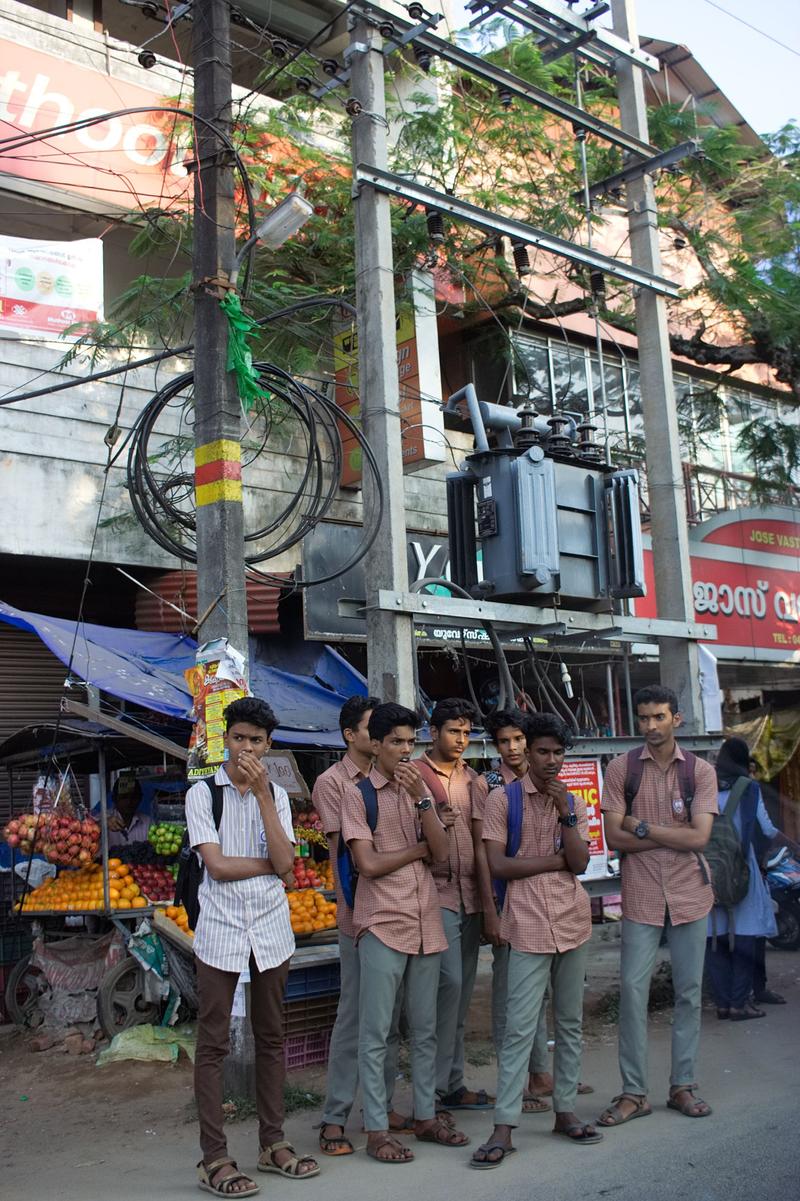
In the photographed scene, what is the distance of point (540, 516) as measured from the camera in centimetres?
779

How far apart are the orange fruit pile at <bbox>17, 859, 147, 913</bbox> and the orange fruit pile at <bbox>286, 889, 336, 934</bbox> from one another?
1.34 metres

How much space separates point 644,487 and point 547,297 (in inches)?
107

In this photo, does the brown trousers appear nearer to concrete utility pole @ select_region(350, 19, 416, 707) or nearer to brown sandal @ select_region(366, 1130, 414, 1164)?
brown sandal @ select_region(366, 1130, 414, 1164)

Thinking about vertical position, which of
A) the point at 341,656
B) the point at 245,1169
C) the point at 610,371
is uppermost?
the point at 610,371

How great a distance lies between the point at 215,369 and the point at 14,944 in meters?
6.19

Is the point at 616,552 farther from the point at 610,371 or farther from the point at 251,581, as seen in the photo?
the point at 610,371

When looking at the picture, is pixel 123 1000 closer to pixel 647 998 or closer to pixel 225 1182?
pixel 225 1182

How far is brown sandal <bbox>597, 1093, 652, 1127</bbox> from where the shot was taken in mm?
5465

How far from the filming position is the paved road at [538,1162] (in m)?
4.66

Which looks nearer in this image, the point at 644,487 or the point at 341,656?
the point at 341,656

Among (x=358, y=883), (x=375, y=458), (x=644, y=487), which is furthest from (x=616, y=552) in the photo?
(x=644, y=487)

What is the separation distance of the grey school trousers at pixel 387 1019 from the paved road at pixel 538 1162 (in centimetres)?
25

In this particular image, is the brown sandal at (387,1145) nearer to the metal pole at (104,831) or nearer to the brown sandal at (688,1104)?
the brown sandal at (688,1104)

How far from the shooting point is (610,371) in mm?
15883
